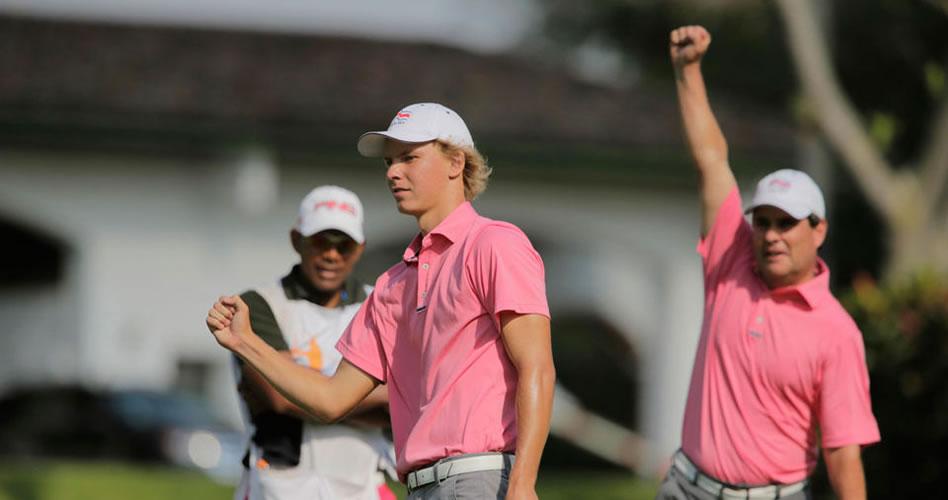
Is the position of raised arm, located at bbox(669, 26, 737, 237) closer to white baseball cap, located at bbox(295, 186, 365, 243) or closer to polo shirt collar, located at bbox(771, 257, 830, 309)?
polo shirt collar, located at bbox(771, 257, 830, 309)

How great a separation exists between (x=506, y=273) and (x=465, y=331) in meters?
0.26

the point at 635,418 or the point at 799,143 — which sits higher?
the point at 799,143

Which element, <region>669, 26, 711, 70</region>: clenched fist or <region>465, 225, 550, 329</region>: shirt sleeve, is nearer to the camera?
<region>465, 225, 550, 329</region>: shirt sleeve

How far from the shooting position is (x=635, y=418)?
23.9 meters

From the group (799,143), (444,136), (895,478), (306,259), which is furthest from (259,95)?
(444,136)

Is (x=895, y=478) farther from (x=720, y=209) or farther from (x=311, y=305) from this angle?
(x=311, y=305)

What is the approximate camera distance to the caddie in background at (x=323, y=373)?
18.4 ft

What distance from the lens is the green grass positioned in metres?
12.8

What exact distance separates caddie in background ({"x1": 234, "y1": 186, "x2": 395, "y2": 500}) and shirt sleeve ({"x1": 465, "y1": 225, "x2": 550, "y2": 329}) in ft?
4.39

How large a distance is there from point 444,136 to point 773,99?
26.7 m

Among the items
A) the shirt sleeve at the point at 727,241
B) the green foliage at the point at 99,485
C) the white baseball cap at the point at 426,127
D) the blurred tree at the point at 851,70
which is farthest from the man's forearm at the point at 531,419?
the green foliage at the point at 99,485

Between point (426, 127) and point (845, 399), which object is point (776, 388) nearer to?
point (845, 399)

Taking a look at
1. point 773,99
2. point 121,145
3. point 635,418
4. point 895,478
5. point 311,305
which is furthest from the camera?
point 773,99

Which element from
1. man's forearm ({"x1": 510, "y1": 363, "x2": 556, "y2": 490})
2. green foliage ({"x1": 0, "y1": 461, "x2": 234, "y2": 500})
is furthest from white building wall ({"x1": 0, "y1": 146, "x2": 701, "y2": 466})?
man's forearm ({"x1": 510, "y1": 363, "x2": 556, "y2": 490})
